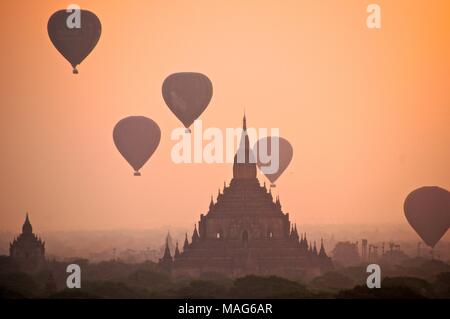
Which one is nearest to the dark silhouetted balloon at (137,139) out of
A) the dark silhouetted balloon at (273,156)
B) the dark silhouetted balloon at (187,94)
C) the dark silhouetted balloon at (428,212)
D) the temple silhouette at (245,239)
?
the dark silhouetted balloon at (187,94)

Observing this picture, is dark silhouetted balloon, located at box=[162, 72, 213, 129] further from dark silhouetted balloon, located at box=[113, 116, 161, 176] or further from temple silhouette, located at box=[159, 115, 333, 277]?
temple silhouette, located at box=[159, 115, 333, 277]

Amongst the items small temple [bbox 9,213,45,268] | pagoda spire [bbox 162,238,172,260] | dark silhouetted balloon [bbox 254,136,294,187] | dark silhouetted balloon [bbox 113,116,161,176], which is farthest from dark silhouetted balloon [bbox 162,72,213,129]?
pagoda spire [bbox 162,238,172,260]

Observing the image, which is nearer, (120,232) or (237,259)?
(120,232)

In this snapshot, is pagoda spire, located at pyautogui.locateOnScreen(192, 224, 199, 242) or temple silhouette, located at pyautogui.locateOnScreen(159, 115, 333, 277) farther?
pagoda spire, located at pyautogui.locateOnScreen(192, 224, 199, 242)

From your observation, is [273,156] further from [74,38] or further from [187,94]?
[74,38]

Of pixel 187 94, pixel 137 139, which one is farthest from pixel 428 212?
pixel 137 139

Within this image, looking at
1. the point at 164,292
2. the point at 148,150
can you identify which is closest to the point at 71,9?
the point at 148,150

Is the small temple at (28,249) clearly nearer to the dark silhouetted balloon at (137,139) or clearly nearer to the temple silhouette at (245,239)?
the dark silhouetted balloon at (137,139)
